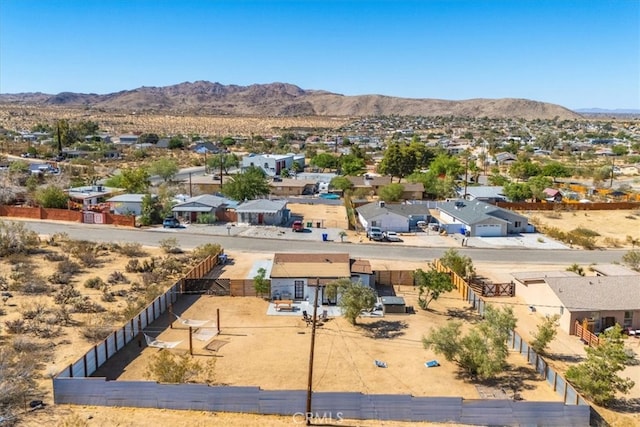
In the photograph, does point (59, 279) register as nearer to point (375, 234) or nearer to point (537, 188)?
point (375, 234)

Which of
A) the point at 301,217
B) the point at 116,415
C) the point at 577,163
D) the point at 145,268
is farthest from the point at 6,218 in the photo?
the point at 577,163

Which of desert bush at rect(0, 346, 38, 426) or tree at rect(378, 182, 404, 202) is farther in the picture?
tree at rect(378, 182, 404, 202)

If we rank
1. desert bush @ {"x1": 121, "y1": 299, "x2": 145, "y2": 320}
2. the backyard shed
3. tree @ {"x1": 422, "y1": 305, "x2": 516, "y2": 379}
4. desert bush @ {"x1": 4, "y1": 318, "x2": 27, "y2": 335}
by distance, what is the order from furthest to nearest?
the backyard shed → desert bush @ {"x1": 121, "y1": 299, "x2": 145, "y2": 320} → desert bush @ {"x1": 4, "y1": 318, "x2": 27, "y2": 335} → tree @ {"x1": 422, "y1": 305, "x2": 516, "y2": 379}

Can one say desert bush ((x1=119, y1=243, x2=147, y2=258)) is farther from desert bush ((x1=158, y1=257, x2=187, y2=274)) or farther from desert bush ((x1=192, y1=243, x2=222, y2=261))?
desert bush ((x1=192, y1=243, x2=222, y2=261))

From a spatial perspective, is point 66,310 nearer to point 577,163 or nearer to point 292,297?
point 292,297

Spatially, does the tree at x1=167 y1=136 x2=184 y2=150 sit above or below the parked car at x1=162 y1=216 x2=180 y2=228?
above

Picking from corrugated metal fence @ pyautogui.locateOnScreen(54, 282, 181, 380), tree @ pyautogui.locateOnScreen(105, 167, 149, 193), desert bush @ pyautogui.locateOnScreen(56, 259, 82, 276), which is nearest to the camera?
corrugated metal fence @ pyautogui.locateOnScreen(54, 282, 181, 380)

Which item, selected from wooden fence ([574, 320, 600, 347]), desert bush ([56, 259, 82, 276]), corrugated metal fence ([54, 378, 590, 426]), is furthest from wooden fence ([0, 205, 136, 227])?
wooden fence ([574, 320, 600, 347])

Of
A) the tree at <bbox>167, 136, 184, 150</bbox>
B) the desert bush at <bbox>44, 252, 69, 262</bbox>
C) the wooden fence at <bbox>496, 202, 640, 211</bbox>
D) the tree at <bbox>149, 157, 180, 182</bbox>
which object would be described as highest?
the tree at <bbox>167, 136, 184, 150</bbox>
